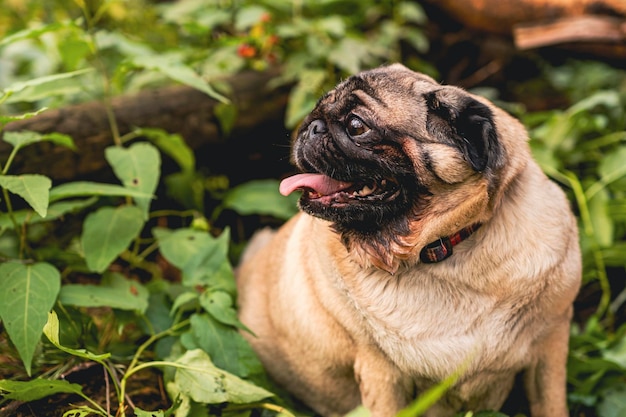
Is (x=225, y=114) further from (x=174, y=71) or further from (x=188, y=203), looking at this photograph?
(x=174, y=71)

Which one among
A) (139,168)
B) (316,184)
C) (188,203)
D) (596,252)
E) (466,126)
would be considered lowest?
(188,203)

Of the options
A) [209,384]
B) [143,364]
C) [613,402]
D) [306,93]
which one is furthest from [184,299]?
[613,402]

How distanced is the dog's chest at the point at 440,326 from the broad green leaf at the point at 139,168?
1.45 m

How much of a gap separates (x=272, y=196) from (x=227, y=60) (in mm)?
1308

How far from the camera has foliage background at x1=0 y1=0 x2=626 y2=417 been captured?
2939mm

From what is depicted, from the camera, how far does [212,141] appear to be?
4.94 m

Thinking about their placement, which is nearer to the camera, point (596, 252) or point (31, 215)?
point (31, 215)

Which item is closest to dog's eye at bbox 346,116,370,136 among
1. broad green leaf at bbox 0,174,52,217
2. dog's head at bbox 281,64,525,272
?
dog's head at bbox 281,64,525,272

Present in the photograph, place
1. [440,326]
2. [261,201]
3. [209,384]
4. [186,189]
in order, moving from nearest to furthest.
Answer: [440,326] → [209,384] → [261,201] → [186,189]

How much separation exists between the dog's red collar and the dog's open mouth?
307mm

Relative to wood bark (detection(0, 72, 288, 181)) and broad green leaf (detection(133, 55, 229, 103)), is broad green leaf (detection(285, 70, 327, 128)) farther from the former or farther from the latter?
broad green leaf (detection(133, 55, 229, 103))

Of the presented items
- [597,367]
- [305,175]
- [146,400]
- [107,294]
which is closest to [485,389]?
[597,367]

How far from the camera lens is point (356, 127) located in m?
2.61

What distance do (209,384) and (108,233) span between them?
1.09m
